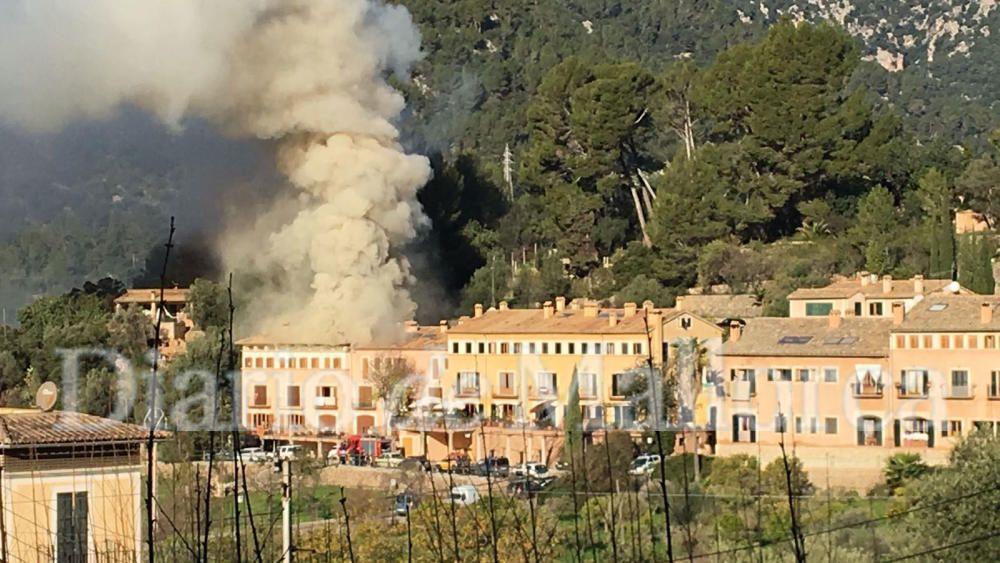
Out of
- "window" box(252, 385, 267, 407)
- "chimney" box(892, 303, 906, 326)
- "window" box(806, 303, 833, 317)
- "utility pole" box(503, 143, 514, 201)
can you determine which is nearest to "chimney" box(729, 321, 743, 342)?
"window" box(806, 303, 833, 317)

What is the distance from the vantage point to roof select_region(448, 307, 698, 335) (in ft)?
89.4

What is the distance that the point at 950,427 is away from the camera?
908 inches

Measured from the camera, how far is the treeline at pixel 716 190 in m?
32.2

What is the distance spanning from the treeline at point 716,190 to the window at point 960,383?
20.2ft

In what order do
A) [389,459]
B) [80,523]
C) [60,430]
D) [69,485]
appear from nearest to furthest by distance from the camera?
[80,523]
[69,485]
[60,430]
[389,459]

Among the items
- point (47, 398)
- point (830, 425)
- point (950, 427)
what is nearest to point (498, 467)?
point (830, 425)

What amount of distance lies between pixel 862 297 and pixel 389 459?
6.65 meters

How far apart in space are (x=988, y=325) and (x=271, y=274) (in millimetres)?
13013

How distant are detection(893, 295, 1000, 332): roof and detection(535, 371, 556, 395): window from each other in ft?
15.7

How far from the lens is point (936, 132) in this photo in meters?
61.3

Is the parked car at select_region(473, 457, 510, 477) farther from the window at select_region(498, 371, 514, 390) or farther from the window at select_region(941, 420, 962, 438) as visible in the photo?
the window at select_region(941, 420, 962, 438)

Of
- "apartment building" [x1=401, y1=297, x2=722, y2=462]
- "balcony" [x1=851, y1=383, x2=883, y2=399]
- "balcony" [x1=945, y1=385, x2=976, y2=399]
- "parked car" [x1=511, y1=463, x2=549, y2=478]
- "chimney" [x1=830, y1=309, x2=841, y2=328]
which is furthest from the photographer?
"apartment building" [x1=401, y1=297, x2=722, y2=462]

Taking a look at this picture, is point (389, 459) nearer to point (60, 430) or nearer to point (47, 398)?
point (47, 398)

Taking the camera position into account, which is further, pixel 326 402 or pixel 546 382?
pixel 326 402
